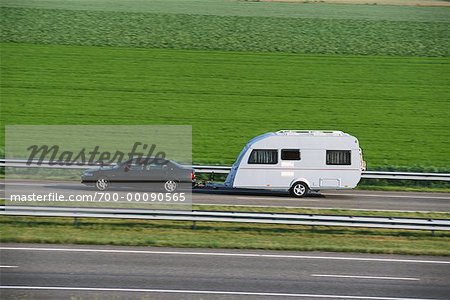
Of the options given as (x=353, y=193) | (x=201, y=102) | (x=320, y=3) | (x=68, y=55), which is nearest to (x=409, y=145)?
(x=353, y=193)

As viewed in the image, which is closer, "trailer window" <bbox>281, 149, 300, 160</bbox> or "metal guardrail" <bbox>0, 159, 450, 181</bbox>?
"trailer window" <bbox>281, 149, 300, 160</bbox>

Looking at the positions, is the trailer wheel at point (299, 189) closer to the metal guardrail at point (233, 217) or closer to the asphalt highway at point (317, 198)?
the asphalt highway at point (317, 198)

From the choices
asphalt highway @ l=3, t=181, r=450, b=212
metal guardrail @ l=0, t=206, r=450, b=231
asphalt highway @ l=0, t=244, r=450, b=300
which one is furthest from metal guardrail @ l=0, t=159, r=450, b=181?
asphalt highway @ l=0, t=244, r=450, b=300

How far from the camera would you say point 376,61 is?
4947 cm

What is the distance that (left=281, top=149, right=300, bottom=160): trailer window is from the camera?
29125 mm

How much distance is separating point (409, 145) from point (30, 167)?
57.0ft

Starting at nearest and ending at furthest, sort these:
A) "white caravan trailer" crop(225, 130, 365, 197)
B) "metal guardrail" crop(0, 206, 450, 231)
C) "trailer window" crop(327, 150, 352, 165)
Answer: "metal guardrail" crop(0, 206, 450, 231), "white caravan trailer" crop(225, 130, 365, 197), "trailer window" crop(327, 150, 352, 165)

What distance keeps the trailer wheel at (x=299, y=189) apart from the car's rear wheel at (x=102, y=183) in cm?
651

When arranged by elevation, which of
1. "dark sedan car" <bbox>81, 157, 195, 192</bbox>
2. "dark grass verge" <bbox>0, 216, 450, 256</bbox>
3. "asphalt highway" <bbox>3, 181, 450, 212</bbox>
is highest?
"dark sedan car" <bbox>81, 157, 195, 192</bbox>

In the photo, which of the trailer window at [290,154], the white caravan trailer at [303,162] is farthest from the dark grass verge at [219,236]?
the trailer window at [290,154]

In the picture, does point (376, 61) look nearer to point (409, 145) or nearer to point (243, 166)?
point (409, 145)

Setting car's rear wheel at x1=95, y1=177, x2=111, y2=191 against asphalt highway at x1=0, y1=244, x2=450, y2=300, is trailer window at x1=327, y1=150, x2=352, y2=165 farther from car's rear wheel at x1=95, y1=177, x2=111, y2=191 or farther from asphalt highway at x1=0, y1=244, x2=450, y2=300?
asphalt highway at x1=0, y1=244, x2=450, y2=300

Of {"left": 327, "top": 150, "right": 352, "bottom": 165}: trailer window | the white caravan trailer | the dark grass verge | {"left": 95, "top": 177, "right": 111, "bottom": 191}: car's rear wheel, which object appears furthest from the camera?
{"left": 327, "top": 150, "right": 352, "bottom": 165}: trailer window

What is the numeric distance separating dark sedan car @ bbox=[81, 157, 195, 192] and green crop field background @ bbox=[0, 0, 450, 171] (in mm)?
5605
